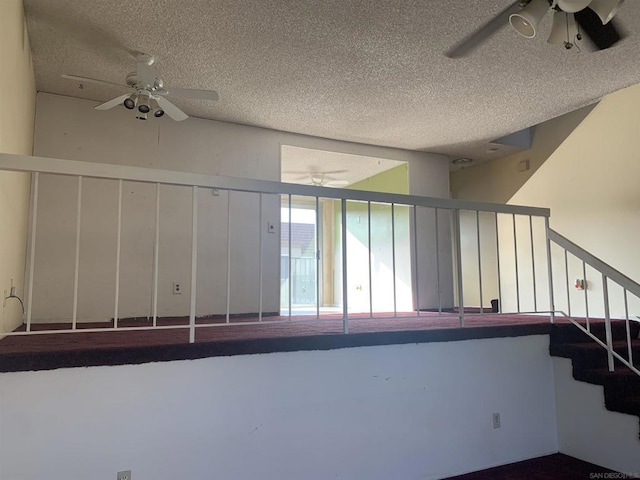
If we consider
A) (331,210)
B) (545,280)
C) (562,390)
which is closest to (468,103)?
(545,280)

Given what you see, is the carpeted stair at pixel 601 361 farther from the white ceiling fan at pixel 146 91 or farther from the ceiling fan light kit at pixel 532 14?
the white ceiling fan at pixel 146 91

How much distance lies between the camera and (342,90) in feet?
13.2

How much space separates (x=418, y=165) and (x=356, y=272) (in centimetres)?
224

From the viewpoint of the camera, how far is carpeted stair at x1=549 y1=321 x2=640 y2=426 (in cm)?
276

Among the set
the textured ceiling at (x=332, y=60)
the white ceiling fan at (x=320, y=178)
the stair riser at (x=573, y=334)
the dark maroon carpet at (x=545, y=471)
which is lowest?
the dark maroon carpet at (x=545, y=471)

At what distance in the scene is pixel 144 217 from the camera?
4477 mm

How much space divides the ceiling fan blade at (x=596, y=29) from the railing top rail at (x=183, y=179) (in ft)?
3.92

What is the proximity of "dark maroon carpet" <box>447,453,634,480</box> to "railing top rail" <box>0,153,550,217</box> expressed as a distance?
1.71 m

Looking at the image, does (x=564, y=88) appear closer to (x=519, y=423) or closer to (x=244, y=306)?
(x=519, y=423)

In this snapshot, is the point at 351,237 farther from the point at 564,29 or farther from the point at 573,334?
the point at 564,29

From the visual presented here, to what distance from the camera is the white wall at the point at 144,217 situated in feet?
13.6

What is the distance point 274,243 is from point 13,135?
2.72m

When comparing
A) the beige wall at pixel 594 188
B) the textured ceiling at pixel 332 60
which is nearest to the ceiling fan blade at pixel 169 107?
the textured ceiling at pixel 332 60

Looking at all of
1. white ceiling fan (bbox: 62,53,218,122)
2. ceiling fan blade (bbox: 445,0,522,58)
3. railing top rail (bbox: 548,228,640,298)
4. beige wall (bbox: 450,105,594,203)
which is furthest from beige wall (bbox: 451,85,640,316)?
white ceiling fan (bbox: 62,53,218,122)
